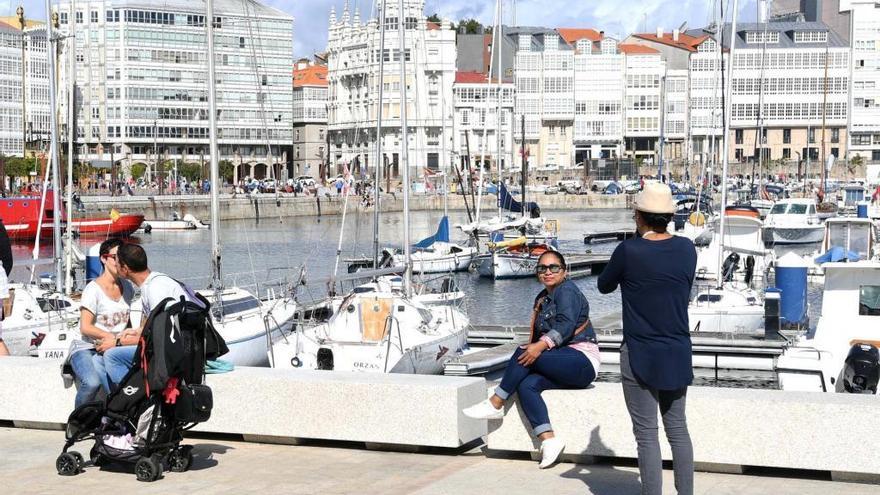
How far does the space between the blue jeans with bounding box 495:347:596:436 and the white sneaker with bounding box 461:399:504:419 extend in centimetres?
13

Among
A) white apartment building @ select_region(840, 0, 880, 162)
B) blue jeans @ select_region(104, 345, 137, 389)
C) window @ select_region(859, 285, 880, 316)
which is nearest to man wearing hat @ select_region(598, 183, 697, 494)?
blue jeans @ select_region(104, 345, 137, 389)

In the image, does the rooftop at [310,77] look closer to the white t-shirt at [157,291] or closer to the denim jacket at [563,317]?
the white t-shirt at [157,291]

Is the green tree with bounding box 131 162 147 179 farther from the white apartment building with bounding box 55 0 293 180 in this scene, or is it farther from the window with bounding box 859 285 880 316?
the window with bounding box 859 285 880 316

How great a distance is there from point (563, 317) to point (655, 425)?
143 cm

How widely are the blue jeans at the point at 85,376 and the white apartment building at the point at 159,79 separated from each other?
358 ft

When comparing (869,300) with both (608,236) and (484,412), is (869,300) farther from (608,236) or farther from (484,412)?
(608,236)

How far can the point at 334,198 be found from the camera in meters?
102

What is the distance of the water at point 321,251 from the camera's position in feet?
138

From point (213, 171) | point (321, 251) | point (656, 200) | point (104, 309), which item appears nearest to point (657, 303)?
point (656, 200)

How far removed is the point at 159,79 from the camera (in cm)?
12238

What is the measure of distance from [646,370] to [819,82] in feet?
443

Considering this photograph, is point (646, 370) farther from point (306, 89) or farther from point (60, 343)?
point (306, 89)

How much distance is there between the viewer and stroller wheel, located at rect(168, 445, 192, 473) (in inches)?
360

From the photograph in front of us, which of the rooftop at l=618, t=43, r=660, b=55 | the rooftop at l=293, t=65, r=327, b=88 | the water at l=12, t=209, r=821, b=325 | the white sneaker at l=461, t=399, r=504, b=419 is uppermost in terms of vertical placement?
the rooftop at l=618, t=43, r=660, b=55
